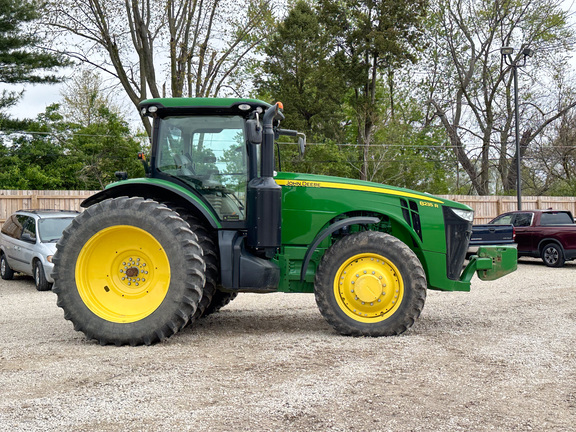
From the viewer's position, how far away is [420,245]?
688cm

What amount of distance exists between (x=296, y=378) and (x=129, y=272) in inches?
97.7

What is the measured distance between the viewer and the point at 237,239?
661 centimetres

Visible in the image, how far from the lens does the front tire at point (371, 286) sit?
6.46 meters

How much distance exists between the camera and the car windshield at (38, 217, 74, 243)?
13.0 metres

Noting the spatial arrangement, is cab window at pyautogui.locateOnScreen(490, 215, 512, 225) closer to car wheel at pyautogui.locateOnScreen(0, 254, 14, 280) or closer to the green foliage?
car wheel at pyautogui.locateOnScreen(0, 254, 14, 280)

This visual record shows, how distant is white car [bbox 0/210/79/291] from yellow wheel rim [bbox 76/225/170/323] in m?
5.97

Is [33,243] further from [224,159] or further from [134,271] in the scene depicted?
[224,159]

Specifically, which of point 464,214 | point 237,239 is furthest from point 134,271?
point 464,214

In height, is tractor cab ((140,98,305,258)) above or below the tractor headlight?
above

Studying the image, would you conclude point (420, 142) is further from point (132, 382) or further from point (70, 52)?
point (132, 382)

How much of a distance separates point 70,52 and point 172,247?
20.7 metres

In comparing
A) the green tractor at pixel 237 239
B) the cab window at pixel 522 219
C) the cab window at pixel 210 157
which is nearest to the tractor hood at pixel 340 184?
the green tractor at pixel 237 239

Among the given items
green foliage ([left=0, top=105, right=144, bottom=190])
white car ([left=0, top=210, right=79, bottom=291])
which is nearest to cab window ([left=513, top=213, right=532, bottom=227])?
white car ([left=0, top=210, right=79, bottom=291])

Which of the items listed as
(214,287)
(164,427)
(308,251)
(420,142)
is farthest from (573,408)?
(420,142)
